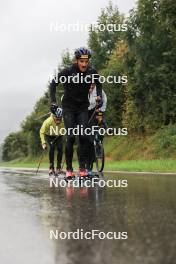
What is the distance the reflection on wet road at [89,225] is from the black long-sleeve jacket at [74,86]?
222 cm

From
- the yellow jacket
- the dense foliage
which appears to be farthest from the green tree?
the yellow jacket

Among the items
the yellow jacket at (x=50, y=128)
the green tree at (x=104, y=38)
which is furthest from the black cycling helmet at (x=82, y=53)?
the green tree at (x=104, y=38)

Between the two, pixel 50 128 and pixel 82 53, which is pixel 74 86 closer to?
pixel 82 53

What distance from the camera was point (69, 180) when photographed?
10.0 meters

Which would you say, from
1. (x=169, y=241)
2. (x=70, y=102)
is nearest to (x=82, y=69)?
(x=70, y=102)

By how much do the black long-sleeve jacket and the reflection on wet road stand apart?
7.29 feet

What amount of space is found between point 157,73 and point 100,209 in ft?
93.9

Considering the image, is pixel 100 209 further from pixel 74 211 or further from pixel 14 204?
pixel 14 204

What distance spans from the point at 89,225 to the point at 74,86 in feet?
16.4

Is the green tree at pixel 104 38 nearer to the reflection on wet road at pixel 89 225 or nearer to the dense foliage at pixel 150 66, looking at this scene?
the dense foliage at pixel 150 66

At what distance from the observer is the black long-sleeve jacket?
30.3 ft

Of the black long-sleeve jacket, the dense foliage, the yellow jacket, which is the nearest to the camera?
the black long-sleeve jacket

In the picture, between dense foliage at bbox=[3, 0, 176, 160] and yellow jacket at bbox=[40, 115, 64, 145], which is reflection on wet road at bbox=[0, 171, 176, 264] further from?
dense foliage at bbox=[3, 0, 176, 160]

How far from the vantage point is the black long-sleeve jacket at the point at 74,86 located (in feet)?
30.3
